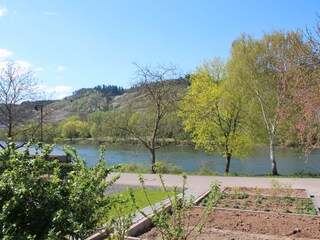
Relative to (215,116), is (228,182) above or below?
below

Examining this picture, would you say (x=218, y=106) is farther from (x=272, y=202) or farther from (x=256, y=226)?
(x=256, y=226)

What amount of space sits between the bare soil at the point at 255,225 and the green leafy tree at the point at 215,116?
13839 millimetres

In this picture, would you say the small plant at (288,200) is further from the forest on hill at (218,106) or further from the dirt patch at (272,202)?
the forest on hill at (218,106)

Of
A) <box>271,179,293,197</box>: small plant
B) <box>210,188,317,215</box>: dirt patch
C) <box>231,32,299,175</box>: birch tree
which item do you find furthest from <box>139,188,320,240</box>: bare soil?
<box>231,32,299,175</box>: birch tree

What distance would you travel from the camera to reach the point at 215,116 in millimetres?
22328

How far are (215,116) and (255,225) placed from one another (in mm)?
16126

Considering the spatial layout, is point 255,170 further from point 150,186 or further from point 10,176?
point 10,176

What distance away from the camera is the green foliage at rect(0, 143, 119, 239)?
2828 mm

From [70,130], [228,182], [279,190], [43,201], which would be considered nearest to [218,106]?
[228,182]

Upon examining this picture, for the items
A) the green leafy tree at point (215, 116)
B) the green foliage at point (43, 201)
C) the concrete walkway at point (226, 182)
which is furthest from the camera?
the green leafy tree at point (215, 116)

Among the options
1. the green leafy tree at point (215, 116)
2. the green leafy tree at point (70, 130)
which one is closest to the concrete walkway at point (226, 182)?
the green leafy tree at point (215, 116)

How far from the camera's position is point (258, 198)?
357 inches

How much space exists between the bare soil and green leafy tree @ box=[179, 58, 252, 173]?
1384 cm

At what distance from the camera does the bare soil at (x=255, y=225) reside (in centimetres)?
588
